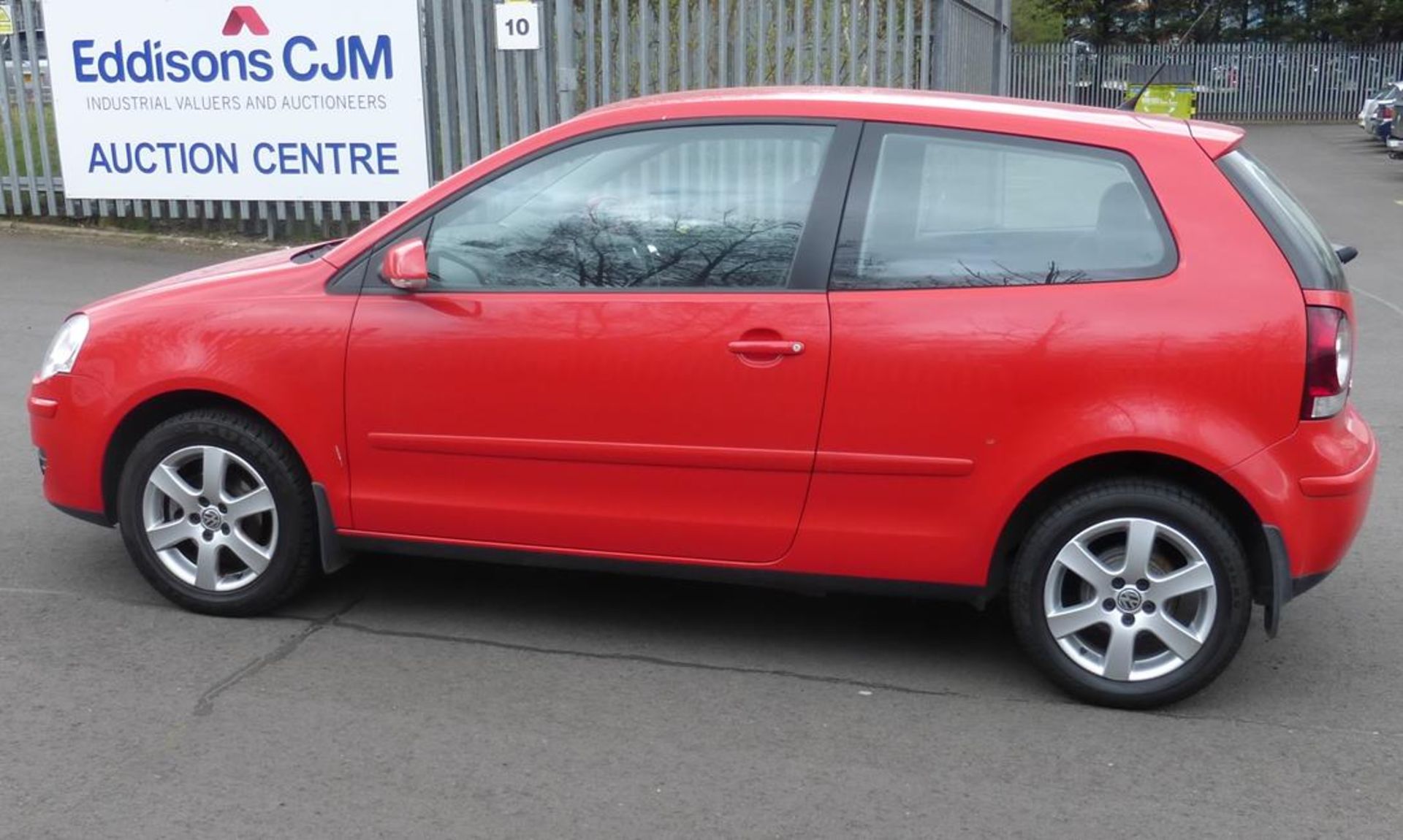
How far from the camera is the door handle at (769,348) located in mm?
4367

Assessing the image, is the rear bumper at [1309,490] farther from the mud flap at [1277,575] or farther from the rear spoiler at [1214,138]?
the rear spoiler at [1214,138]

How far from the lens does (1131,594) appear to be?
4320mm

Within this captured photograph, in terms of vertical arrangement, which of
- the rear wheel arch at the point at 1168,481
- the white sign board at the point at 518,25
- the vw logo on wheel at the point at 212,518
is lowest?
the vw logo on wheel at the point at 212,518

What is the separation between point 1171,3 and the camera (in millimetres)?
44344

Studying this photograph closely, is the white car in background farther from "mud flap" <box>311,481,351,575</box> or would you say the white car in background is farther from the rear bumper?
"mud flap" <box>311,481,351,575</box>

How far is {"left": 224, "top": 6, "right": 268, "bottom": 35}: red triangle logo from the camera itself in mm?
11875

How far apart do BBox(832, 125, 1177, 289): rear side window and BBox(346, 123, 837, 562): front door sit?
19 centimetres

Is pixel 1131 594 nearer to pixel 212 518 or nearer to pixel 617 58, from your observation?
pixel 212 518

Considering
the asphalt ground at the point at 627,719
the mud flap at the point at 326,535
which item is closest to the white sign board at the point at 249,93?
the asphalt ground at the point at 627,719

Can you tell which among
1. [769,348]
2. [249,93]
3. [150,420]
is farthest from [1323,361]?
[249,93]

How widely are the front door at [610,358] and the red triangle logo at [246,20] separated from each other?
8.02 metres

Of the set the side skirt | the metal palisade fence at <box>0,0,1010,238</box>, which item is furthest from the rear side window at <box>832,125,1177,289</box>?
the metal palisade fence at <box>0,0,1010,238</box>

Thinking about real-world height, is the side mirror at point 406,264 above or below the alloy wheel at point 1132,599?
above

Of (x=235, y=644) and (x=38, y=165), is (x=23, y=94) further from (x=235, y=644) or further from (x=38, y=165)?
(x=235, y=644)
